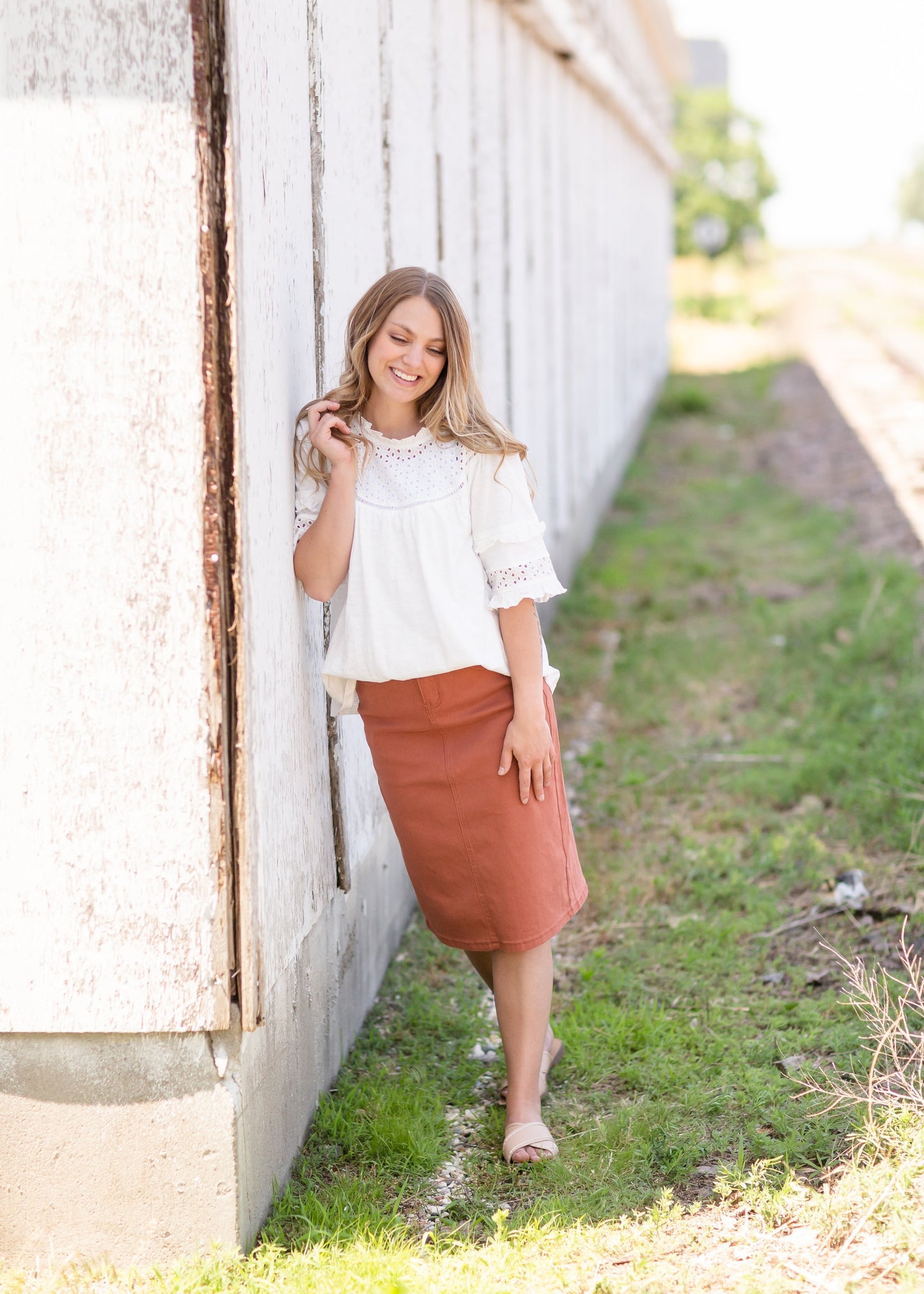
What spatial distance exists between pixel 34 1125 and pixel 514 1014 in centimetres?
113

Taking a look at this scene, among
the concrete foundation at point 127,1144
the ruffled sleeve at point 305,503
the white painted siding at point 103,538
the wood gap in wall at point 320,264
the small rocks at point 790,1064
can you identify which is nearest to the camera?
the white painted siding at point 103,538

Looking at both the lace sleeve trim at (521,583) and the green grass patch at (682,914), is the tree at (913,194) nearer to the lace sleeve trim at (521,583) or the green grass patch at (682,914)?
the green grass patch at (682,914)

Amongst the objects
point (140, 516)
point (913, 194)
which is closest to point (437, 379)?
point (140, 516)

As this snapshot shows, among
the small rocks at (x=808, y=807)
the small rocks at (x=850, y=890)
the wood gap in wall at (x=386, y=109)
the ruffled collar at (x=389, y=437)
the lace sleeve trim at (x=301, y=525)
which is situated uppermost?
the wood gap in wall at (x=386, y=109)

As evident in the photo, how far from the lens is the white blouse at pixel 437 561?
2822 mm

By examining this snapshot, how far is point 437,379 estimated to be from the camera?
2.95m

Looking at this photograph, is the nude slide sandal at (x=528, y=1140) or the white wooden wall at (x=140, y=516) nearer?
the white wooden wall at (x=140, y=516)

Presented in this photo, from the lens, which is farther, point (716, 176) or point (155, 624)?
point (716, 176)

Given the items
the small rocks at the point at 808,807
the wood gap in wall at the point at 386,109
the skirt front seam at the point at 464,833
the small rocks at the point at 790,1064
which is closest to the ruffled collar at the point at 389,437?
the skirt front seam at the point at 464,833

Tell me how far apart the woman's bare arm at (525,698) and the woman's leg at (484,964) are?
0.60 metres

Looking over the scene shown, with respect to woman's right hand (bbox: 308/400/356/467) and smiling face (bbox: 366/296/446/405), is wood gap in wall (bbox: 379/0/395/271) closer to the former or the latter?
smiling face (bbox: 366/296/446/405)

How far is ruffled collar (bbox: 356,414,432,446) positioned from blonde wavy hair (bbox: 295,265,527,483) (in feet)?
0.04

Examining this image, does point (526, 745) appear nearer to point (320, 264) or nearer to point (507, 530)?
point (507, 530)

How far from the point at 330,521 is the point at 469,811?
74 centimetres
